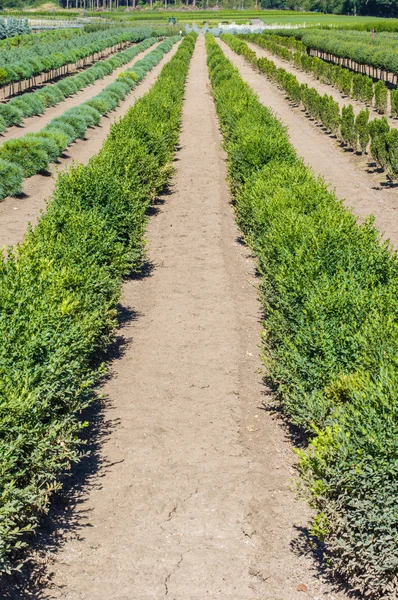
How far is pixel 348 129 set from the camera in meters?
23.2

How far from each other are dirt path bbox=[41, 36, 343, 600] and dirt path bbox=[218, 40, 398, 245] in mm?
2933

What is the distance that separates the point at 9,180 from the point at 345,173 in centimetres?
859

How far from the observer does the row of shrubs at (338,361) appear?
4.98 meters

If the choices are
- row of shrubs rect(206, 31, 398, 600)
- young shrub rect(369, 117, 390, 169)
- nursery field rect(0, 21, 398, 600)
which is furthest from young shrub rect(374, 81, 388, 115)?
row of shrubs rect(206, 31, 398, 600)

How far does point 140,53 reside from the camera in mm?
62125

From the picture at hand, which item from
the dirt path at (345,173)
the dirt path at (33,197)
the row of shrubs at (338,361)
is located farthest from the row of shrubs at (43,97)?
the row of shrubs at (338,361)

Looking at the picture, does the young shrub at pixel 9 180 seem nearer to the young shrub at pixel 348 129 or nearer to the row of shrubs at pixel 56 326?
the row of shrubs at pixel 56 326

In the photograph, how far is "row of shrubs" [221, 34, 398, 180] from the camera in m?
19.3

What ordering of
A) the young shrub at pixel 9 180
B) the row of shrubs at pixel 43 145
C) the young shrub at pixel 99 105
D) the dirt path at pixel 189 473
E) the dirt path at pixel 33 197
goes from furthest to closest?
the young shrub at pixel 99 105 → the row of shrubs at pixel 43 145 → the young shrub at pixel 9 180 → the dirt path at pixel 33 197 → the dirt path at pixel 189 473

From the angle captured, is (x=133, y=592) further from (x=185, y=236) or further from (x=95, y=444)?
(x=185, y=236)

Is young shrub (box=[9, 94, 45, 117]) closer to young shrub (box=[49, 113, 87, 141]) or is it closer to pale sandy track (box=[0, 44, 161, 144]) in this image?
pale sandy track (box=[0, 44, 161, 144])

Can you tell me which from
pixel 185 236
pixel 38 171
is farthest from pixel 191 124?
pixel 185 236

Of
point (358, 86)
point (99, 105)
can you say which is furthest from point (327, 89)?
point (99, 105)

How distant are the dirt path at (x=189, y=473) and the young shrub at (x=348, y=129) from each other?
1227cm
